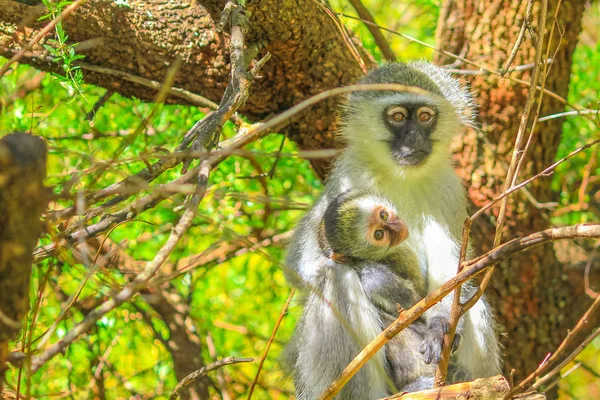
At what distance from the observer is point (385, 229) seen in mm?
3709

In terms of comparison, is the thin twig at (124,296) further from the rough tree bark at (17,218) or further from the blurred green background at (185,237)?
the blurred green background at (185,237)

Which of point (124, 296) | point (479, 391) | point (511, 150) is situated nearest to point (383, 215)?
point (511, 150)

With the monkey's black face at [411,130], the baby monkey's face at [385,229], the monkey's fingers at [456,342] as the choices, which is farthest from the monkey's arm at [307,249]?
the monkey's fingers at [456,342]

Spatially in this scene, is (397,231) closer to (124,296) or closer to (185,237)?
(185,237)

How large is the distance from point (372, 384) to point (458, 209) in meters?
1.09

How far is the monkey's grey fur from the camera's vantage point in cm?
349

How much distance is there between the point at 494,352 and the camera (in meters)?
3.75

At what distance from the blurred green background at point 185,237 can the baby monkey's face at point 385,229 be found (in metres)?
0.77

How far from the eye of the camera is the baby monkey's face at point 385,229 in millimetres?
3703

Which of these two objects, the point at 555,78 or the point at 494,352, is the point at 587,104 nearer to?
the point at 555,78

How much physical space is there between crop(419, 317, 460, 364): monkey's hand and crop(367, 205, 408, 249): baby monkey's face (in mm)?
442

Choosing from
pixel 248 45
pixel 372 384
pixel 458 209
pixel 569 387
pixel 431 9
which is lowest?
pixel 569 387

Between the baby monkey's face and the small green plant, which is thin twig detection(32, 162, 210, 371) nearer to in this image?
the small green plant

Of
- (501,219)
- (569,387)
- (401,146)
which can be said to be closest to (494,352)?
(401,146)
